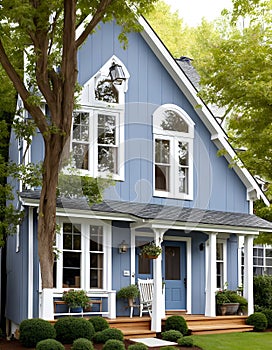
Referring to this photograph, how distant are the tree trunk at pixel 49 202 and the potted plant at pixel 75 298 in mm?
2507

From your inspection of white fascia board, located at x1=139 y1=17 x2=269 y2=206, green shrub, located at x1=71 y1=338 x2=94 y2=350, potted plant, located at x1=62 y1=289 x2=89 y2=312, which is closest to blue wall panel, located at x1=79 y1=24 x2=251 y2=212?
white fascia board, located at x1=139 y1=17 x2=269 y2=206

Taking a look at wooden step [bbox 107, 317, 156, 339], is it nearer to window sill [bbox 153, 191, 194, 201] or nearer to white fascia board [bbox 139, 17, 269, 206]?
window sill [bbox 153, 191, 194, 201]

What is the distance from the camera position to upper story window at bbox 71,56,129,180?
18.3 metres

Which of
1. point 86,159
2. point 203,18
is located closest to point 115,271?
point 86,159

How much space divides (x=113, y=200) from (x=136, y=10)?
5.75 metres

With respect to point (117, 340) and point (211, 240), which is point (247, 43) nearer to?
point (211, 240)

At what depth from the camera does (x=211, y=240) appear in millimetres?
18766

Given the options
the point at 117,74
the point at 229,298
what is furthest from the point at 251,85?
the point at 229,298

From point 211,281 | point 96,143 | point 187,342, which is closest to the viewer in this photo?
point 187,342

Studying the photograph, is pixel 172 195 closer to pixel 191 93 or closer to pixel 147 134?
pixel 147 134

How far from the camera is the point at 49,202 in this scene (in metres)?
14.1

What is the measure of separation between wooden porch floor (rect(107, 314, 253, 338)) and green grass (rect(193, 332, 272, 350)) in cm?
44

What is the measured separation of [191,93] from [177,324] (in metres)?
6.87

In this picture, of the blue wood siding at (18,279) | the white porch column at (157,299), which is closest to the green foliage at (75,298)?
the blue wood siding at (18,279)
